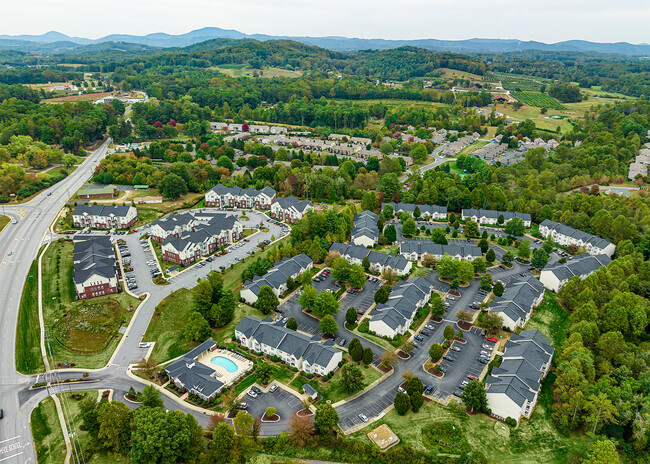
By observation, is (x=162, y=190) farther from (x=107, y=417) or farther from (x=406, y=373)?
(x=406, y=373)

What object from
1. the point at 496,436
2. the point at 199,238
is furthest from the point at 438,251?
the point at 199,238

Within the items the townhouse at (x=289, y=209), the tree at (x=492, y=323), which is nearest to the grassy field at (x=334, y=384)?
the tree at (x=492, y=323)

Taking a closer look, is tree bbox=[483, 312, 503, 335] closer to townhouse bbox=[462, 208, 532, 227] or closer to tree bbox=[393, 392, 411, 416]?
tree bbox=[393, 392, 411, 416]

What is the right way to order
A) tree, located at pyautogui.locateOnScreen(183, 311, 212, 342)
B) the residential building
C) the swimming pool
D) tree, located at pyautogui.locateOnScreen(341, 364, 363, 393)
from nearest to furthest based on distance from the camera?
the residential building < tree, located at pyautogui.locateOnScreen(341, 364, 363, 393) < the swimming pool < tree, located at pyautogui.locateOnScreen(183, 311, 212, 342)

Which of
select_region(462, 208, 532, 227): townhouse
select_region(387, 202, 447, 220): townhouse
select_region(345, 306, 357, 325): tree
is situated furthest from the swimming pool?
select_region(462, 208, 532, 227): townhouse

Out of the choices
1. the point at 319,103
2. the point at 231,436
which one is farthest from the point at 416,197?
the point at 319,103

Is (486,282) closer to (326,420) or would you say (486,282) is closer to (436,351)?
(436,351)

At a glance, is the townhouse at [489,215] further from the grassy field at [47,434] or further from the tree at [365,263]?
the grassy field at [47,434]
